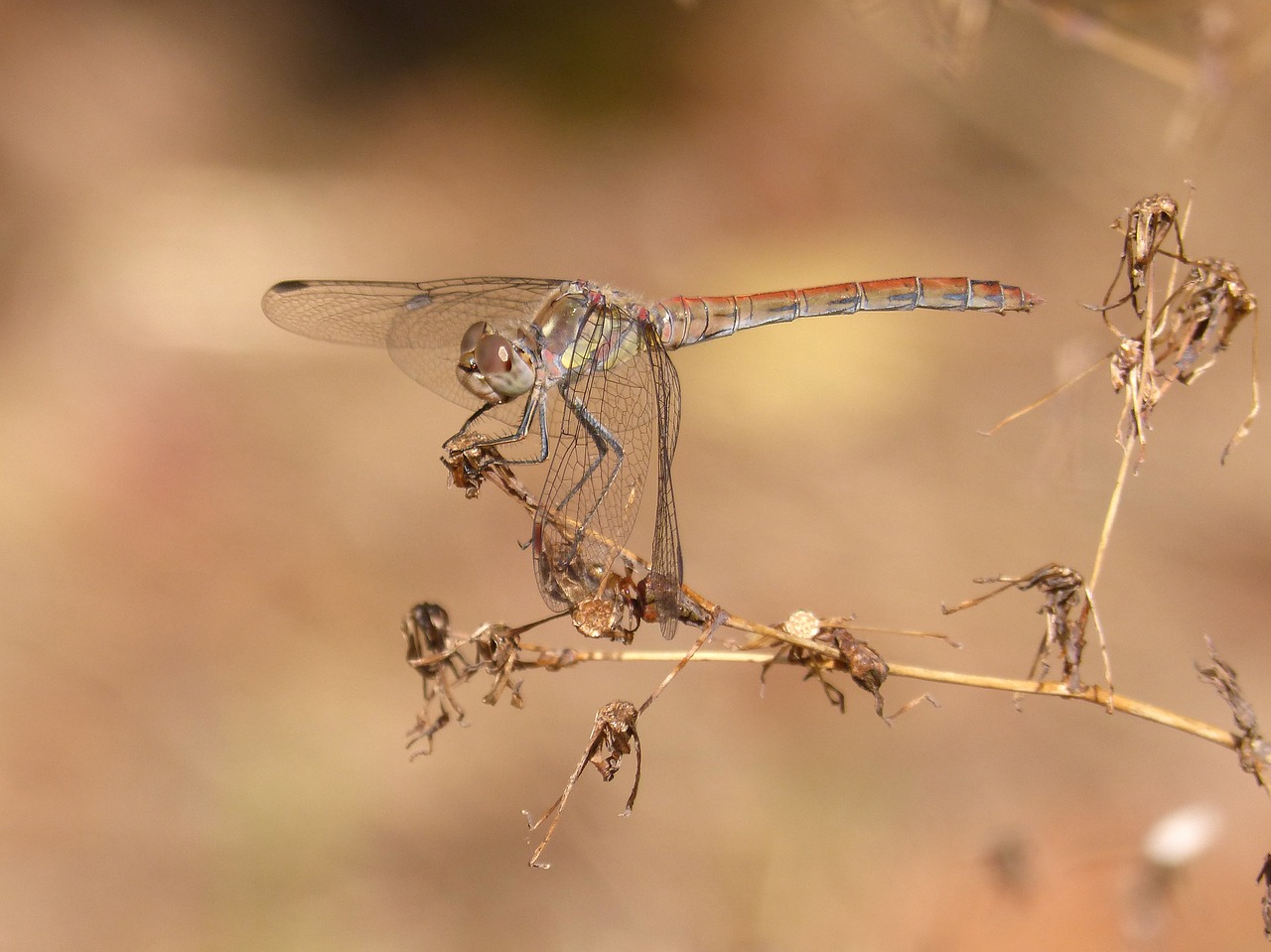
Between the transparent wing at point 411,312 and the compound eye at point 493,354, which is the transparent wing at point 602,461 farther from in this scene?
the transparent wing at point 411,312

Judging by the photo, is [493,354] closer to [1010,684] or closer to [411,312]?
[411,312]

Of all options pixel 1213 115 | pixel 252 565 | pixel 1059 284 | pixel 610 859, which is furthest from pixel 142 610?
pixel 1213 115

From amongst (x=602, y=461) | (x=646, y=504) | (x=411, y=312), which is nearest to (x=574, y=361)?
(x=602, y=461)

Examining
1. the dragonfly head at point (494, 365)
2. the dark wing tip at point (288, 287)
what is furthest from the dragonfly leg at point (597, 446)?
the dark wing tip at point (288, 287)

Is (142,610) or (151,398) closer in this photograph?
(142,610)

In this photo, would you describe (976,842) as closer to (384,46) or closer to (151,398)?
(151,398)

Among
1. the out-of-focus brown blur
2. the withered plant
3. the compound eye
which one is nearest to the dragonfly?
the compound eye

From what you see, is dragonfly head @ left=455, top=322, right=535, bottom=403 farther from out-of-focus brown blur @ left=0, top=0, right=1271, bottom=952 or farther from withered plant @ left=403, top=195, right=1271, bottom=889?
out-of-focus brown blur @ left=0, top=0, right=1271, bottom=952
